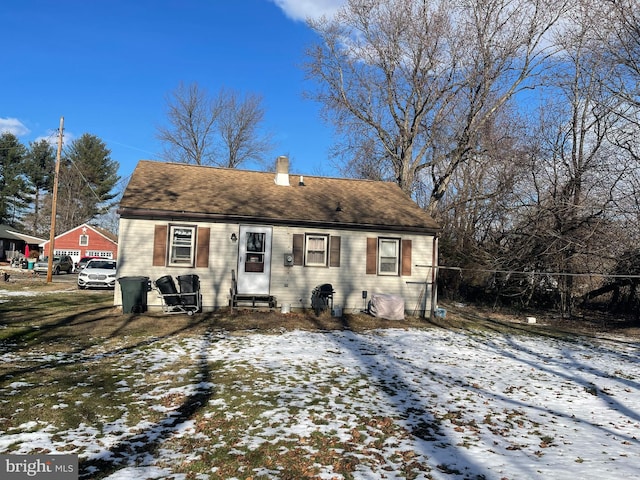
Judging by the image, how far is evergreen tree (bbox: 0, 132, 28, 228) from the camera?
53031 millimetres

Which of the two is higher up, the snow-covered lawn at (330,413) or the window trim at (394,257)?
the window trim at (394,257)

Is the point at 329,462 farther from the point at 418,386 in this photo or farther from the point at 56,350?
the point at 56,350

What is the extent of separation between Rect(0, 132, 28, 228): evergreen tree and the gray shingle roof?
1939 inches

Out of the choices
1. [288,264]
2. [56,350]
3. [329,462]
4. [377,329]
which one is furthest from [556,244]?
[56,350]

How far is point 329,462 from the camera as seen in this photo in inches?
163

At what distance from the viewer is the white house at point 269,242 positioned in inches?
501

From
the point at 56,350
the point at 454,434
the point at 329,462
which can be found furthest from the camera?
the point at 56,350

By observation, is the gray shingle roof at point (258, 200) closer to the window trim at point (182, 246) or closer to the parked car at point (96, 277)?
the window trim at point (182, 246)

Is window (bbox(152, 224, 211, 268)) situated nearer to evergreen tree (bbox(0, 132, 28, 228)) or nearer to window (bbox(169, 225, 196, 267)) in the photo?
window (bbox(169, 225, 196, 267))

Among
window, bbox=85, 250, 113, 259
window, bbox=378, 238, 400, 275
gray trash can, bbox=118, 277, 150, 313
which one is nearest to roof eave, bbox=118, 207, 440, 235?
window, bbox=378, 238, 400, 275

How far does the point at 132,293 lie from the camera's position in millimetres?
11789

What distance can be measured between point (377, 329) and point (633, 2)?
12.4m

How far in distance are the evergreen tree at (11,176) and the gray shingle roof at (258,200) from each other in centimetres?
4926
